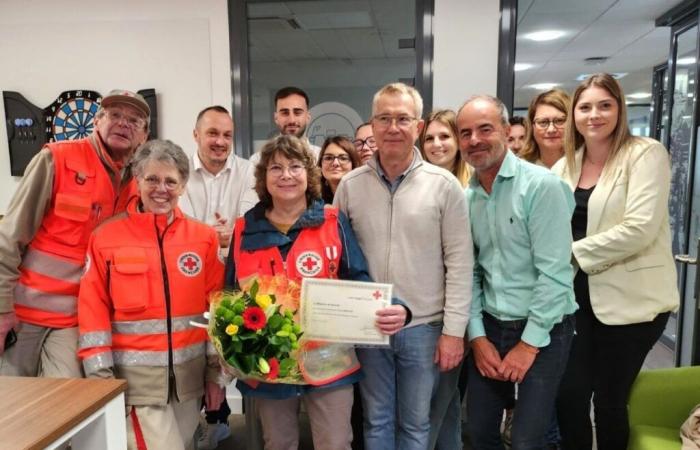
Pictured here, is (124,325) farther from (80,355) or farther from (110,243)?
(110,243)

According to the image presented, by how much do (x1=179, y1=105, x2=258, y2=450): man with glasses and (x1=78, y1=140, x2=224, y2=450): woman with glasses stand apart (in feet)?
2.32

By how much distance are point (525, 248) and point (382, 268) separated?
1.65ft

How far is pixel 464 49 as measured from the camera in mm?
3145

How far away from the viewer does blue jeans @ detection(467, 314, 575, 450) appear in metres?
1.69

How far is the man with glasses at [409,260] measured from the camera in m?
1.71

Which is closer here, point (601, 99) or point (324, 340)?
point (324, 340)

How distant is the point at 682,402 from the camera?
6.35ft

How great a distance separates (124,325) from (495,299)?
1.33 m

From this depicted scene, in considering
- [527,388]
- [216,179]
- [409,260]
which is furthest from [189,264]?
[527,388]

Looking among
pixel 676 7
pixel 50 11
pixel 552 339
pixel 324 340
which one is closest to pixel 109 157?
pixel 324 340

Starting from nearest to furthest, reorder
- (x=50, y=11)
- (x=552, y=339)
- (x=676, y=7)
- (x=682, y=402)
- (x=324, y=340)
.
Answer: (x=324, y=340), (x=552, y=339), (x=682, y=402), (x=50, y=11), (x=676, y=7)

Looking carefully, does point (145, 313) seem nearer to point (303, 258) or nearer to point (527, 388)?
point (303, 258)

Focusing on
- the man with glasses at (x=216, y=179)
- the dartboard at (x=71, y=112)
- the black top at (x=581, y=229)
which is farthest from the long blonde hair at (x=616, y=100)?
the dartboard at (x=71, y=112)

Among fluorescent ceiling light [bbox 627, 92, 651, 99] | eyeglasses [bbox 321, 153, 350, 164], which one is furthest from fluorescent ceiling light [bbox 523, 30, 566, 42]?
fluorescent ceiling light [bbox 627, 92, 651, 99]
